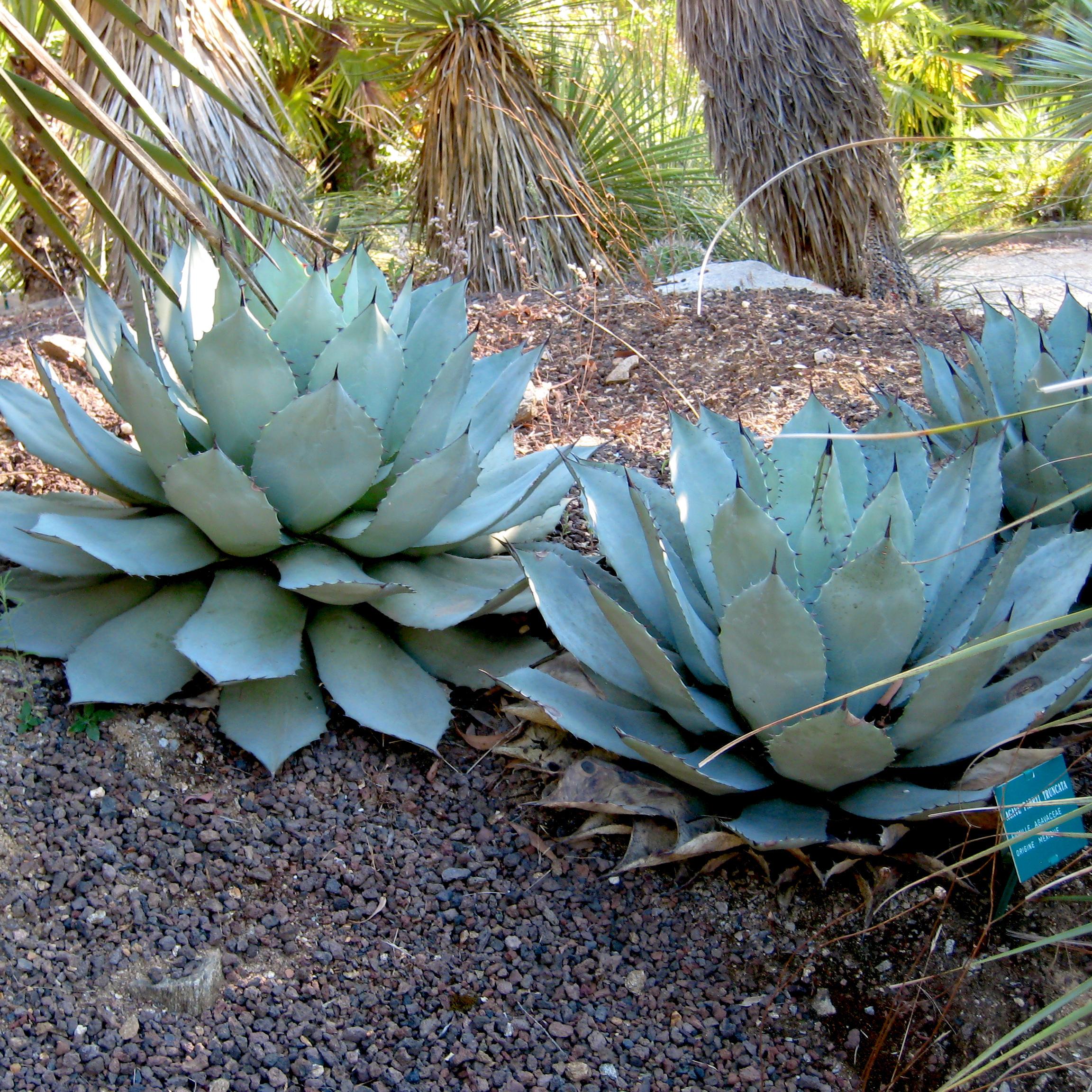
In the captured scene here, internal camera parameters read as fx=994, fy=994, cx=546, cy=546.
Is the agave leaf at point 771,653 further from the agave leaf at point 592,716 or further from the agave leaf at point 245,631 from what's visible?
the agave leaf at point 245,631

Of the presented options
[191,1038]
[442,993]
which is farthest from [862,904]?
[191,1038]

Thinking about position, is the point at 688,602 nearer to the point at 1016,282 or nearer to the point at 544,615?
the point at 544,615

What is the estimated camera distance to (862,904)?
164 cm

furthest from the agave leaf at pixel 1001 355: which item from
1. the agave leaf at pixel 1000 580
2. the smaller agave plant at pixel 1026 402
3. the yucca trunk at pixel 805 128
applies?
the yucca trunk at pixel 805 128

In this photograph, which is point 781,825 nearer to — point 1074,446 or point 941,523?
point 941,523

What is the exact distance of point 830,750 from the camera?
5.05 ft

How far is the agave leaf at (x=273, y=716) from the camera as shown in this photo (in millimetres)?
1878

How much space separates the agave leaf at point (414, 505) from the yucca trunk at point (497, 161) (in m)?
4.17

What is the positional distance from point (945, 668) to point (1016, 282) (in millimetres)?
7589

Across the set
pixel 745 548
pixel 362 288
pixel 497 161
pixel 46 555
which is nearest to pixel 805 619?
pixel 745 548

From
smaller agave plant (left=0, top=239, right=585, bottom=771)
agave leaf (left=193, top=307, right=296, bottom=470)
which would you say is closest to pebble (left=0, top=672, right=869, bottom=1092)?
smaller agave plant (left=0, top=239, right=585, bottom=771)

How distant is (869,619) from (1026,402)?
3.20 ft

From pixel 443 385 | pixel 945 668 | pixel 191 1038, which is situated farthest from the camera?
pixel 443 385

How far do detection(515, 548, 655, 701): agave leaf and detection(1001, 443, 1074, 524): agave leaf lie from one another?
1018 mm
